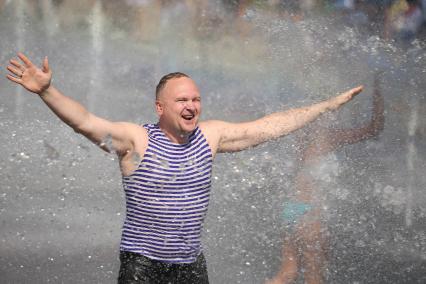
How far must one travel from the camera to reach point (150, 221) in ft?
12.0

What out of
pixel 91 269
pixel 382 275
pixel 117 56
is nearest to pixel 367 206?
pixel 382 275

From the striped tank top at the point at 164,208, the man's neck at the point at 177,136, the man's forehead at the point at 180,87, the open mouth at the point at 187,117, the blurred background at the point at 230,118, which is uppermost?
the blurred background at the point at 230,118

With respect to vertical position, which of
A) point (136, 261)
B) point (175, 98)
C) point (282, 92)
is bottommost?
point (136, 261)

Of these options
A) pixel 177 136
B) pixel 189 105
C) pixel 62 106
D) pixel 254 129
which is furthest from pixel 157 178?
pixel 254 129

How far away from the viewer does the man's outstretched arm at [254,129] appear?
13.2 ft

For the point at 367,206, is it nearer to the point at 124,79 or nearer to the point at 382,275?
the point at 382,275

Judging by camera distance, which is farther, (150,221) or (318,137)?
(318,137)

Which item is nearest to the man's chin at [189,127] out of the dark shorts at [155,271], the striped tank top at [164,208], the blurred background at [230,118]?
the striped tank top at [164,208]

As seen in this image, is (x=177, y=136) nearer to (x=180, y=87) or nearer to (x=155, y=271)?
(x=180, y=87)

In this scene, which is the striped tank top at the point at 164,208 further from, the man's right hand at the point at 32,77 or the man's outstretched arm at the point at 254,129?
the man's right hand at the point at 32,77

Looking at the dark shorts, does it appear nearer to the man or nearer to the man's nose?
the man

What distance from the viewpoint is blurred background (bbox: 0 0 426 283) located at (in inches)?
259

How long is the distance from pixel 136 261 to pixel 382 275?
3.24m

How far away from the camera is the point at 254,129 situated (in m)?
4.12
